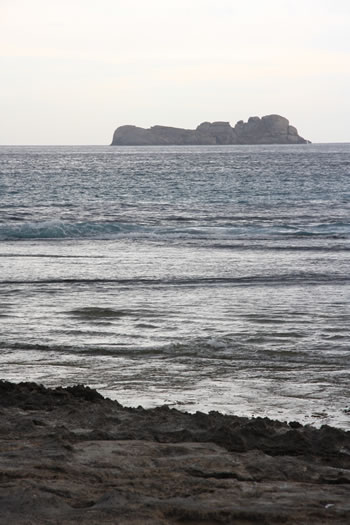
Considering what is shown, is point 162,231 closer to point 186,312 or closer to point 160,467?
point 186,312

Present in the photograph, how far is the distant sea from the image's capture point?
7.49 m

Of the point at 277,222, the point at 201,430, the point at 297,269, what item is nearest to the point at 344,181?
the point at 277,222

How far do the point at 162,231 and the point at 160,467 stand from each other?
2022 cm

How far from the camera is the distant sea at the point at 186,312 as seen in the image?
749cm

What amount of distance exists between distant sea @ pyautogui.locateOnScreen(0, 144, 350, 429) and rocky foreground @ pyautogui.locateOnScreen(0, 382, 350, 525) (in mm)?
1044

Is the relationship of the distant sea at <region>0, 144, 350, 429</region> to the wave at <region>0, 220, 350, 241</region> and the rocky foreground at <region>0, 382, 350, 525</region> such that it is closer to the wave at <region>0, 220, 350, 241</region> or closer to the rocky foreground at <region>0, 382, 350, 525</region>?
the wave at <region>0, 220, 350, 241</region>

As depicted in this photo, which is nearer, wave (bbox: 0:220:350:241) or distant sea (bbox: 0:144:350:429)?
distant sea (bbox: 0:144:350:429)

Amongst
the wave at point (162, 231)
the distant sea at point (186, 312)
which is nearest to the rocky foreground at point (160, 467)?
the distant sea at point (186, 312)

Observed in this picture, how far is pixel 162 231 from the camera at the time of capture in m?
24.7

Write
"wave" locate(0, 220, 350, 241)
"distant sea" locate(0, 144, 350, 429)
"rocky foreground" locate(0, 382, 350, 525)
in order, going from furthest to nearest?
"wave" locate(0, 220, 350, 241) → "distant sea" locate(0, 144, 350, 429) → "rocky foreground" locate(0, 382, 350, 525)

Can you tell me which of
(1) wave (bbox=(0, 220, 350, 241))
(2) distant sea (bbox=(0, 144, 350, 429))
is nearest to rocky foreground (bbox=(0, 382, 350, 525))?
(2) distant sea (bbox=(0, 144, 350, 429))

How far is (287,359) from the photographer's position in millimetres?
8625

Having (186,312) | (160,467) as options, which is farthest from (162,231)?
(160,467)

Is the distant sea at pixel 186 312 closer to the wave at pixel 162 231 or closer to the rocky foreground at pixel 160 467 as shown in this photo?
the wave at pixel 162 231
